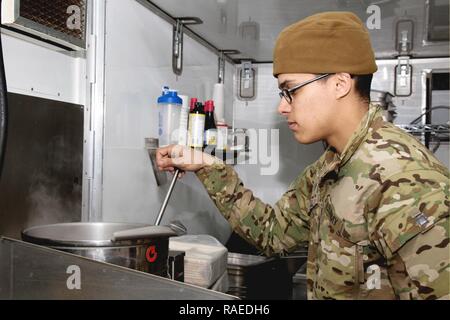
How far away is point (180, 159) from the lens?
4.67ft

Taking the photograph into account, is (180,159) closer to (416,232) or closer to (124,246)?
(124,246)

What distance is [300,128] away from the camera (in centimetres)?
119

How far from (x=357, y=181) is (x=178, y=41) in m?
1.11

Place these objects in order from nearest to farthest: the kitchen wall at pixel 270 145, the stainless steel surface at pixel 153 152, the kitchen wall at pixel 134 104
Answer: the kitchen wall at pixel 134 104 → the stainless steel surface at pixel 153 152 → the kitchen wall at pixel 270 145

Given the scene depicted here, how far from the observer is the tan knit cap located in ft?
3.60

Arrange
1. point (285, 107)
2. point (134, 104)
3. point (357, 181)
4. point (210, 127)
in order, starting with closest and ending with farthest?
point (357, 181), point (285, 107), point (134, 104), point (210, 127)

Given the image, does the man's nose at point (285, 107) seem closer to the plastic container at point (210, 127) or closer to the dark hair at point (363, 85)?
the dark hair at point (363, 85)

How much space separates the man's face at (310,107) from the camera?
3.75 ft

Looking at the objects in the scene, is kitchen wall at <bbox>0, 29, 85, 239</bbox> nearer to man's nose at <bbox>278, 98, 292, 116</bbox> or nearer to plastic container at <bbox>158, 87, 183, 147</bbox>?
plastic container at <bbox>158, 87, 183, 147</bbox>

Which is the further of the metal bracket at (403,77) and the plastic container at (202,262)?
the metal bracket at (403,77)

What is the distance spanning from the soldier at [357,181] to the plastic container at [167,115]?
605 millimetres

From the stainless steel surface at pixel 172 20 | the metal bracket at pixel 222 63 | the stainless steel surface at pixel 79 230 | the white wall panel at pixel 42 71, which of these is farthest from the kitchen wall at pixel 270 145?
the stainless steel surface at pixel 79 230

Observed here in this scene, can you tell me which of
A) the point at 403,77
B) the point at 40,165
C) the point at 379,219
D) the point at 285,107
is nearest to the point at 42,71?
the point at 40,165
